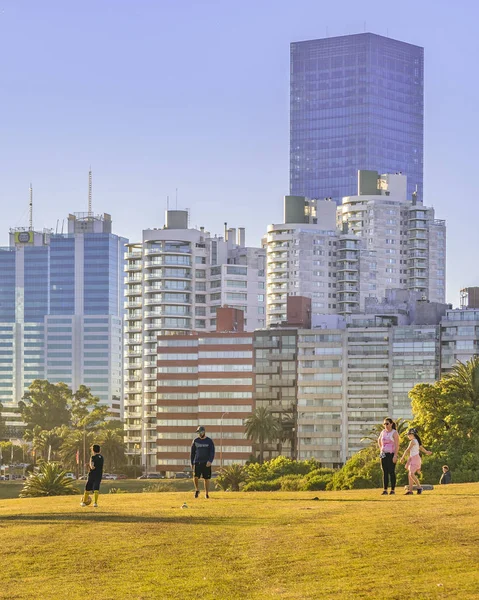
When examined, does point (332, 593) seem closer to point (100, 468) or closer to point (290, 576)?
point (290, 576)

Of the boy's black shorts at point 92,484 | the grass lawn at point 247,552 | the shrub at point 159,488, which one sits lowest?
the shrub at point 159,488

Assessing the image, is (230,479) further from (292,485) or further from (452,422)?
(292,485)

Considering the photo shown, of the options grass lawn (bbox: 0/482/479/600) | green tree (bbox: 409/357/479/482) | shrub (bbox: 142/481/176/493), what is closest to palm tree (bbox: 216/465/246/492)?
shrub (bbox: 142/481/176/493)

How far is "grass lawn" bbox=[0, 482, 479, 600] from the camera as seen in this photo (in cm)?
2783

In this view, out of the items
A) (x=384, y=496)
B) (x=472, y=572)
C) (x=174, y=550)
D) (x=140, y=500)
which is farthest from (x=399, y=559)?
(x=140, y=500)

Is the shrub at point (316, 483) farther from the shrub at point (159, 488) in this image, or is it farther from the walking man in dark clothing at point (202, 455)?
the walking man in dark clothing at point (202, 455)

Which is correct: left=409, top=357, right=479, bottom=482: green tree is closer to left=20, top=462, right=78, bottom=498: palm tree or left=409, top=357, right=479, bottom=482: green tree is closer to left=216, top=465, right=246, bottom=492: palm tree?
left=216, top=465, right=246, bottom=492: palm tree

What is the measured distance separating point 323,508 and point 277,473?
71561 mm

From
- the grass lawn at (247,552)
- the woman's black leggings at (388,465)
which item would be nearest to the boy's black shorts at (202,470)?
the grass lawn at (247,552)

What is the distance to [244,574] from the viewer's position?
96.2 feet

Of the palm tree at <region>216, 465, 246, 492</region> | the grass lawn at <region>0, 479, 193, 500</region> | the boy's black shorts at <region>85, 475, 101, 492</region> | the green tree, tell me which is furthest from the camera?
→ the grass lawn at <region>0, 479, 193, 500</region>

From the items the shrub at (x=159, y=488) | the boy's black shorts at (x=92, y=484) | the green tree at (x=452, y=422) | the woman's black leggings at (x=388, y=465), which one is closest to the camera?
the boy's black shorts at (x=92, y=484)

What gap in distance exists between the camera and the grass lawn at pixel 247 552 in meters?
27.8

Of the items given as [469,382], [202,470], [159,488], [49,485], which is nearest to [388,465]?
[202,470]
